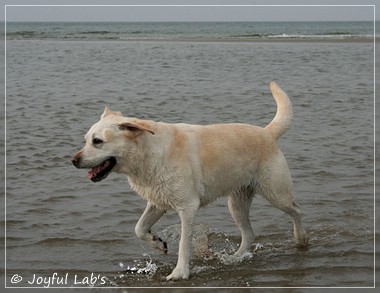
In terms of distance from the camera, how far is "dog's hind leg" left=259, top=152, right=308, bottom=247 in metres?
6.81

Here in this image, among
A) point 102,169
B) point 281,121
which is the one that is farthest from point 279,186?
point 102,169

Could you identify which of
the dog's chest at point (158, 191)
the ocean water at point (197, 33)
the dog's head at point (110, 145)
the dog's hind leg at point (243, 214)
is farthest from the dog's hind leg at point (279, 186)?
the ocean water at point (197, 33)

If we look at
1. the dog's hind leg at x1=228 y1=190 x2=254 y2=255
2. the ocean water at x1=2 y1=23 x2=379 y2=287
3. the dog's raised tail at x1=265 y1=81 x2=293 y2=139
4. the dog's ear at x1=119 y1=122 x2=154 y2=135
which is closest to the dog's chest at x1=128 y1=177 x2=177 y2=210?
the dog's ear at x1=119 y1=122 x2=154 y2=135

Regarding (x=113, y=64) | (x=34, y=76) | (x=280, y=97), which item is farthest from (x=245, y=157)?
(x=113, y=64)

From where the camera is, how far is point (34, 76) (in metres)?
19.5

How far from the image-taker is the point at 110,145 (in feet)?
19.4

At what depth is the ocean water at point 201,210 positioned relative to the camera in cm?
651

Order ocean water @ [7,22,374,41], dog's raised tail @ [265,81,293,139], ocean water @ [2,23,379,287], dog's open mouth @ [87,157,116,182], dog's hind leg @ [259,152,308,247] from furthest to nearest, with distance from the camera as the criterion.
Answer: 1. ocean water @ [7,22,374,41]
2. dog's raised tail @ [265,81,293,139]
3. dog's hind leg @ [259,152,308,247]
4. ocean water @ [2,23,379,287]
5. dog's open mouth @ [87,157,116,182]

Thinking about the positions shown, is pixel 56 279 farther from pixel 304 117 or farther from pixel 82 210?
pixel 304 117

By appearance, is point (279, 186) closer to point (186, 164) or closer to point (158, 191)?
point (186, 164)

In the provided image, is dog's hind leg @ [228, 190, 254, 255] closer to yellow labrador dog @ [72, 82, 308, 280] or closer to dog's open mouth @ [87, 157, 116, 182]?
yellow labrador dog @ [72, 82, 308, 280]

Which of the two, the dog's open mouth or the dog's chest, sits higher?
the dog's open mouth

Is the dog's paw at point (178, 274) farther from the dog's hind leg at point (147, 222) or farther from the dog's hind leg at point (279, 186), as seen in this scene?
the dog's hind leg at point (279, 186)

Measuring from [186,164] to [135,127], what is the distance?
64 cm
